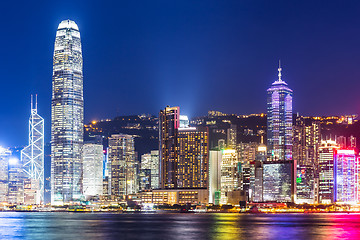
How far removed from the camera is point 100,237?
362ft

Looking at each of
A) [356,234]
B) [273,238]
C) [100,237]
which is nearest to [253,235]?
[273,238]

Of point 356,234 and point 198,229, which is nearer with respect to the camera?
point 356,234

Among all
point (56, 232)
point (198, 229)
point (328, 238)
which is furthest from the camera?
point (198, 229)

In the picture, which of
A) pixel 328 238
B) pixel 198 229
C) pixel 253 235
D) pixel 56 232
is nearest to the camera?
pixel 328 238

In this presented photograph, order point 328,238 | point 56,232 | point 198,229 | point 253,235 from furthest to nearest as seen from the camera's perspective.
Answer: point 198,229 → point 56,232 → point 253,235 → point 328,238

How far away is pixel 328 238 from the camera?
354 ft

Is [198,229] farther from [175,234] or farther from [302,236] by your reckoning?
[302,236]

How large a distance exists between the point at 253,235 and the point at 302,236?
838 cm

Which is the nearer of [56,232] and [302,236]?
[302,236]

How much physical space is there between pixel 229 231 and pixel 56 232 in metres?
32.2

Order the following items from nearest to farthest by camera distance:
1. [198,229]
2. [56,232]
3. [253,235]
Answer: [253,235]
[56,232]
[198,229]

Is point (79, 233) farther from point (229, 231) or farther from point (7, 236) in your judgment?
point (229, 231)

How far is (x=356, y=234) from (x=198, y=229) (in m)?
32.4

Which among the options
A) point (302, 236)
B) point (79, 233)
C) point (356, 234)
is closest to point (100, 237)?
point (79, 233)
